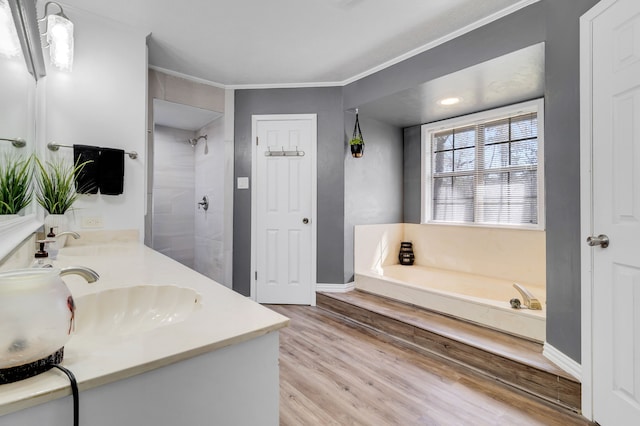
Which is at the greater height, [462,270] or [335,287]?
[462,270]

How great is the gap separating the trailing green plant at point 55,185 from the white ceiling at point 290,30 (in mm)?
1106

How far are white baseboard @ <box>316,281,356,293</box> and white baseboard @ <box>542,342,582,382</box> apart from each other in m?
1.81

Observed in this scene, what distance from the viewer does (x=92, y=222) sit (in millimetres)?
2223

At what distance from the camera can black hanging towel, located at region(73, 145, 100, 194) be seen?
2121mm

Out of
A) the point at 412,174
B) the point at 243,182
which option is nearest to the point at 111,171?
the point at 243,182

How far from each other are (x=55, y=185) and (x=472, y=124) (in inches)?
147

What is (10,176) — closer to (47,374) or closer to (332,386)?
(47,374)

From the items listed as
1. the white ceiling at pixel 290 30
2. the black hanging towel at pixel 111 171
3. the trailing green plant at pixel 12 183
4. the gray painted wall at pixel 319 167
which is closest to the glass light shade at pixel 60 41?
the white ceiling at pixel 290 30

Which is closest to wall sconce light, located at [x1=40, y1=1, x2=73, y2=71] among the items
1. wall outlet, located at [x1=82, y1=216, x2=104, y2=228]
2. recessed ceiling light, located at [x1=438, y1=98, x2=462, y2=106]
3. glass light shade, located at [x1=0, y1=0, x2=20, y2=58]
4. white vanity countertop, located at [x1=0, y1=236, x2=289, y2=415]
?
glass light shade, located at [x1=0, y1=0, x2=20, y2=58]

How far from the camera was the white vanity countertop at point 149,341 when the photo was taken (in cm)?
48

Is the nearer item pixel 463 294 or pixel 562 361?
pixel 562 361
